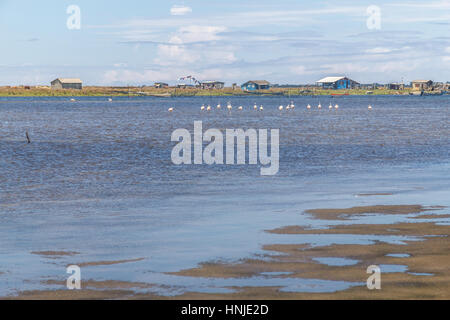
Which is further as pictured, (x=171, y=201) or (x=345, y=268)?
(x=171, y=201)

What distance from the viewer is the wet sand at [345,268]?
12844mm

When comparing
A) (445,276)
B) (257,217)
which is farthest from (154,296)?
(257,217)

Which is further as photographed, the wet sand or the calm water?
the calm water

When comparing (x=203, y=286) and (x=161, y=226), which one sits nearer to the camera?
(x=203, y=286)

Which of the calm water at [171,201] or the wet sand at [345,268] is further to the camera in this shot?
the calm water at [171,201]

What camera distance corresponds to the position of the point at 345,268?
47.8ft

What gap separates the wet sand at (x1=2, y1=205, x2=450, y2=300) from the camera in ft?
42.1

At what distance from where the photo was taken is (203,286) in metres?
13.5

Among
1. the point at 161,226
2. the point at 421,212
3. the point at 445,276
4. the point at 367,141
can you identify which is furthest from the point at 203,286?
the point at 367,141

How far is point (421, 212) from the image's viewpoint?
20.8 m

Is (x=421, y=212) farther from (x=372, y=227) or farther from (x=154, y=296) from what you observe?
(x=154, y=296)

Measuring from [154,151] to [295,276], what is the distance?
31516mm

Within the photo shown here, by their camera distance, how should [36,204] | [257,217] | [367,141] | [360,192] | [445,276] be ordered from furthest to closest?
[367,141] < [360,192] < [36,204] < [257,217] < [445,276]
